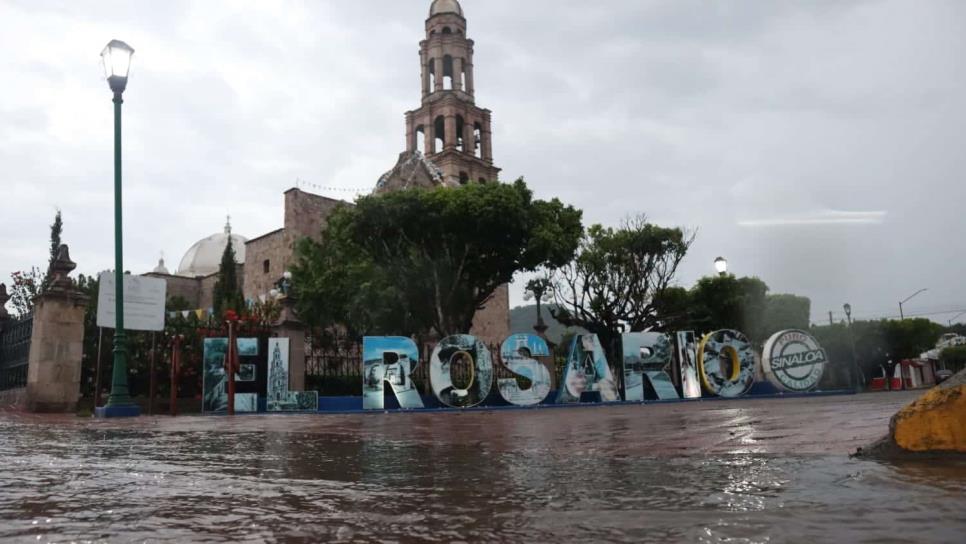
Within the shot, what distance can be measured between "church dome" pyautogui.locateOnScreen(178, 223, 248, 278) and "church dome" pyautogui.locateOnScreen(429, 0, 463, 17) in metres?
22.1

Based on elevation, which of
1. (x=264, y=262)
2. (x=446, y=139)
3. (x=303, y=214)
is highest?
(x=446, y=139)

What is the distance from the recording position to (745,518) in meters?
1.84

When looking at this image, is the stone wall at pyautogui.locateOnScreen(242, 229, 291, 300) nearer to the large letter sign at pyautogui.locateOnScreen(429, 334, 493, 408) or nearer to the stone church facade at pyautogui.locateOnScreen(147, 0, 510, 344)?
the stone church facade at pyautogui.locateOnScreen(147, 0, 510, 344)

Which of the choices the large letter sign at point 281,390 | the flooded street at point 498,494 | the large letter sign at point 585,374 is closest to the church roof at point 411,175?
the large letter sign at point 585,374

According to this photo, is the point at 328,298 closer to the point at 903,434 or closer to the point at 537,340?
the point at 537,340

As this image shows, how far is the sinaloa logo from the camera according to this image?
18219 mm

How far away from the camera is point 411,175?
1539 inches

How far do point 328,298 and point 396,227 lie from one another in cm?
567

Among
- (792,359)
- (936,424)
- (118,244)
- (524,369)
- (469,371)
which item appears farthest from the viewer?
(792,359)

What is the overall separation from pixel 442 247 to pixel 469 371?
7.63 m

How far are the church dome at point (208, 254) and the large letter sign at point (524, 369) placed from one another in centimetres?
3555

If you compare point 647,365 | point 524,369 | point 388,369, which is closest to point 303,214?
point 388,369

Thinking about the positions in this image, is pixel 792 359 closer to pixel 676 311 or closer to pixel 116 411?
pixel 676 311

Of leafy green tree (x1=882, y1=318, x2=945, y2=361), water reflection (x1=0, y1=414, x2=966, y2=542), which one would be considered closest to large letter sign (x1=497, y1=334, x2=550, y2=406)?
water reflection (x1=0, y1=414, x2=966, y2=542)
